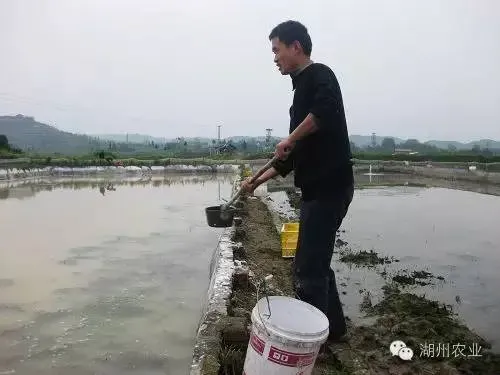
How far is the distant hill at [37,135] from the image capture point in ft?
275

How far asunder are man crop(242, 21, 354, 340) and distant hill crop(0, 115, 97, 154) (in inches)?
3295

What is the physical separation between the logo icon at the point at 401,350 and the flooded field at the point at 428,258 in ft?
2.72

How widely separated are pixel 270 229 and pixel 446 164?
1345 inches

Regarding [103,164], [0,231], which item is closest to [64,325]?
[0,231]

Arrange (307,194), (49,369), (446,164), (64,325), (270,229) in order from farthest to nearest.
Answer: (446,164) → (270,229) → (64,325) → (49,369) → (307,194)

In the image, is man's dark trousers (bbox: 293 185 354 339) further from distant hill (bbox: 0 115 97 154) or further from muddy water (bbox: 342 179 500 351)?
distant hill (bbox: 0 115 97 154)

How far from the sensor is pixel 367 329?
3955 mm

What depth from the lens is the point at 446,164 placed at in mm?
38719

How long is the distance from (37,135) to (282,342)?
98.1 meters

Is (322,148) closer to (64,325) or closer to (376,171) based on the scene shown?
(64,325)

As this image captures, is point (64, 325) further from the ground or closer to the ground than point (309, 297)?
closer to the ground

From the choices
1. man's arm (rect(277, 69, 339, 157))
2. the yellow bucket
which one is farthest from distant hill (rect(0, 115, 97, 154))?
man's arm (rect(277, 69, 339, 157))

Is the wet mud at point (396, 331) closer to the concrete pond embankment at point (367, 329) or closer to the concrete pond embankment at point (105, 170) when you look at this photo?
the concrete pond embankment at point (367, 329)

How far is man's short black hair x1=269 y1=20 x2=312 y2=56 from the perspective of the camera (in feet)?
8.97
